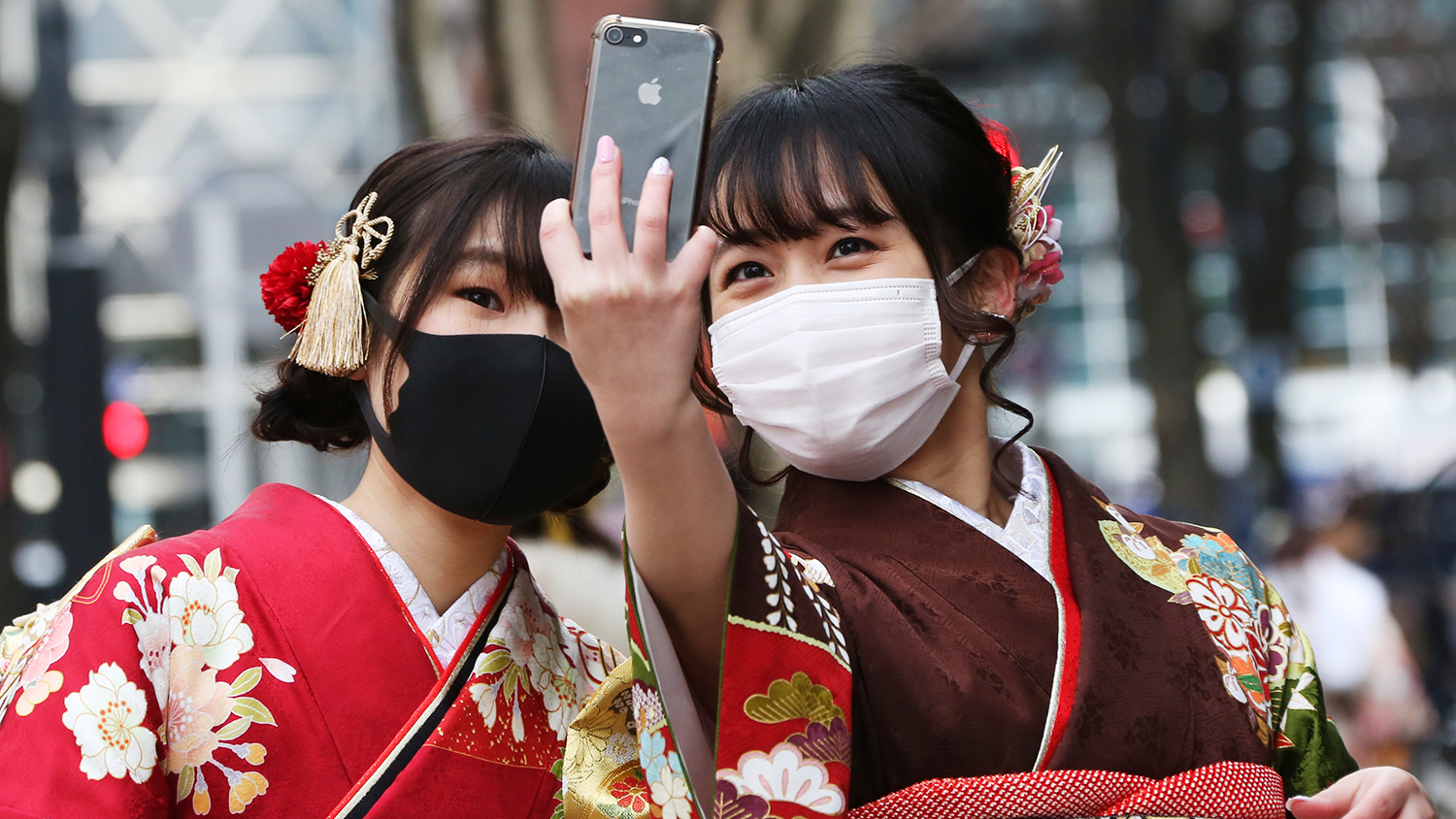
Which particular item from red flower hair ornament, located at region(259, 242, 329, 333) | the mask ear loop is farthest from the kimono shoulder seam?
red flower hair ornament, located at region(259, 242, 329, 333)

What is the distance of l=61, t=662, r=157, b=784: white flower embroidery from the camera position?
1883 millimetres

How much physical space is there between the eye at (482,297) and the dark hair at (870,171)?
40 centimetres

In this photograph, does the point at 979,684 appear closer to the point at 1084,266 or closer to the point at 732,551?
the point at 732,551

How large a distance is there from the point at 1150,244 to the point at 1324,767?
9268 mm

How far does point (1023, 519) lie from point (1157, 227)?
31.0ft

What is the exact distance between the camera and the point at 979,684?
6.06 ft

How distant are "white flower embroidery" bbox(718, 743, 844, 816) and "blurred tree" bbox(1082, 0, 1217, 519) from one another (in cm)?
976

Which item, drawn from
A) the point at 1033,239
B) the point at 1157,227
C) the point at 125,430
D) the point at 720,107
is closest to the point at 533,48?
the point at 720,107

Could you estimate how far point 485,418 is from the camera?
7.18ft

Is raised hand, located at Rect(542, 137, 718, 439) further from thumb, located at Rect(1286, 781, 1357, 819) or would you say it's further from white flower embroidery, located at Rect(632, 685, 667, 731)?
thumb, located at Rect(1286, 781, 1357, 819)

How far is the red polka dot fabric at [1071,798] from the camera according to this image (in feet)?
5.84

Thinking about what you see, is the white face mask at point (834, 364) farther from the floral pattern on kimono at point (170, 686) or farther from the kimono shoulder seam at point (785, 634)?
the floral pattern on kimono at point (170, 686)

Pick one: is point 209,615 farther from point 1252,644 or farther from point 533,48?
point 533,48

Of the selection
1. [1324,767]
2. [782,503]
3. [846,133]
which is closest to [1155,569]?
[1324,767]
